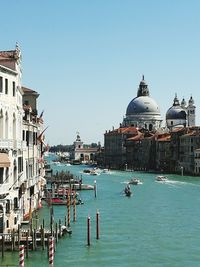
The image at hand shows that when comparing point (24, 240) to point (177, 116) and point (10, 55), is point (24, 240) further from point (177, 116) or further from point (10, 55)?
point (177, 116)

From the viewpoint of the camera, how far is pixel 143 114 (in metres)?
115

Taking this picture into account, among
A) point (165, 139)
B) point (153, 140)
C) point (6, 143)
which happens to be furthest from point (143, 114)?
point (6, 143)

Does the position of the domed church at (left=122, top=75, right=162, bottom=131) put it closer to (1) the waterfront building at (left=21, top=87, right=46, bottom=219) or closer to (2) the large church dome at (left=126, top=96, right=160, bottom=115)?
(2) the large church dome at (left=126, top=96, right=160, bottom=115)

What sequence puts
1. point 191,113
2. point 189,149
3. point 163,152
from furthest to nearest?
point 191,113 < point 163,152 < point 189,149

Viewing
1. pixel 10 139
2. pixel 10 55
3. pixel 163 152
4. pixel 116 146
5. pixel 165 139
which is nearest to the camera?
pixel 10 139

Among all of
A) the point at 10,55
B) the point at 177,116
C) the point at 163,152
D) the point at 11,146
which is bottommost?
the point at 11,146

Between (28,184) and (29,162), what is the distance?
0.89m

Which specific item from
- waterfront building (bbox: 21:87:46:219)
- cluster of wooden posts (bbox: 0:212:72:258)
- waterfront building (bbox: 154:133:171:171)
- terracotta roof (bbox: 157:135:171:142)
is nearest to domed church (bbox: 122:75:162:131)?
waterfront building (bbox: 154:133:171:171)

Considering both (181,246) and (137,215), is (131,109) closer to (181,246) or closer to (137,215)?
(137,215)

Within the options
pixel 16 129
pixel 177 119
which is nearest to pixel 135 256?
pixel 16 129

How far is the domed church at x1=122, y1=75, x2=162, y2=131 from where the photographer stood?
4523 inches

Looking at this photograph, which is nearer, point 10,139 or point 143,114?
point 10,139

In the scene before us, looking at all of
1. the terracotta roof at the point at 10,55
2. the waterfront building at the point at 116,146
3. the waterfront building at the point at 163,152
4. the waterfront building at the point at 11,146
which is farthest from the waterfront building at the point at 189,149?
the terracotta roof at the point at 10,55

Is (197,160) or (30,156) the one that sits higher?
(197,160)
